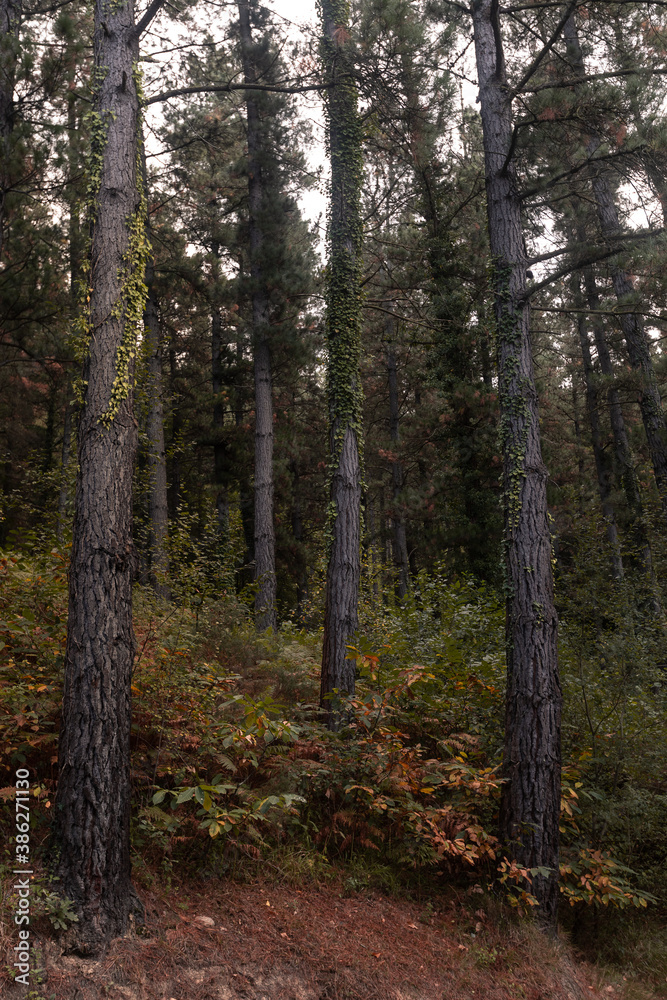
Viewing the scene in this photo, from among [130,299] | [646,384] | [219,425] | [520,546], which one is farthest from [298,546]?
[130,299]

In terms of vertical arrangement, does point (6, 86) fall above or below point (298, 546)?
above

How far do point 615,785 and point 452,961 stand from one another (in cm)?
242

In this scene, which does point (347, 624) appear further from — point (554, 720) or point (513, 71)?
point (513, 71)

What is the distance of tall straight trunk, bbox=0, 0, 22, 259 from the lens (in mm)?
8000

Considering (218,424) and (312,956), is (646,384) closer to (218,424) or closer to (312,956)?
(312,956)

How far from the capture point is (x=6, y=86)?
8195mm

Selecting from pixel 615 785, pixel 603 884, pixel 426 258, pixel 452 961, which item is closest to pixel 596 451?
pixel 426 258

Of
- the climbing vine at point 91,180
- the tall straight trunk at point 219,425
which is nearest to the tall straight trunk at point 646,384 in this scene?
the climbing vine at point 91,180

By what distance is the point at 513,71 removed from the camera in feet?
26.2

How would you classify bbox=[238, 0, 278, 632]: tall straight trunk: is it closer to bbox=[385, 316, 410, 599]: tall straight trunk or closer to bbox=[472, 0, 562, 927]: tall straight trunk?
bbox=[385, 316, 410, 599]: tall straight trunk

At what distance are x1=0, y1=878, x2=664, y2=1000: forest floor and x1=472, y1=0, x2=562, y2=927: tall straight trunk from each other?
0.56 metres

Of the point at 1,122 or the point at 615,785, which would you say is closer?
the point at 615,785

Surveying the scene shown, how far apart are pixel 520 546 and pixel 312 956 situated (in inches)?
150

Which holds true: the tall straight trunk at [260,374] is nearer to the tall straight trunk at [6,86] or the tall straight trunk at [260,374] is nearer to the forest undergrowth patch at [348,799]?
the tall straight trunk at [6,86]
